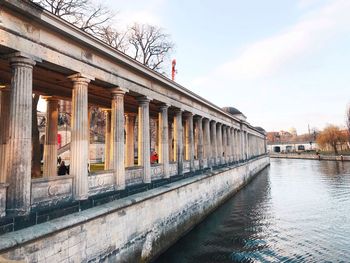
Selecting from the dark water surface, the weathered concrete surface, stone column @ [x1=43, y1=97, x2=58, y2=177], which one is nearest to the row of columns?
stone column @ [x1=43, y1=97, x2=58, y2=177]

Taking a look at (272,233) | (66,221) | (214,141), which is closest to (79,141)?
(66,221)

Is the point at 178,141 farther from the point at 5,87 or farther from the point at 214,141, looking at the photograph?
the point at 5,87

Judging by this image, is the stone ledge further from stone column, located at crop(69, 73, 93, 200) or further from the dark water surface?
the dark water surface

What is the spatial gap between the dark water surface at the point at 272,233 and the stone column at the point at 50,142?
20.6ft

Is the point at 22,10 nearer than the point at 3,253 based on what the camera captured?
No

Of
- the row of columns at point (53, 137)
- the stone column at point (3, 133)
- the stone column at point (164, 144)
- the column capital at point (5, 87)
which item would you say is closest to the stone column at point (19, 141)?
the row of columns at point (53, 137)

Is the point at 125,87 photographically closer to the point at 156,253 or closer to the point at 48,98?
the point at 48,98

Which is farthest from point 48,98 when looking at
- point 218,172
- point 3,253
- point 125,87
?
point 218,172

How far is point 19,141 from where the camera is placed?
6.77m

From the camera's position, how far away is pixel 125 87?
11.4 meters

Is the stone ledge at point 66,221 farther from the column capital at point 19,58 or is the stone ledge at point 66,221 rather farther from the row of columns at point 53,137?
the column capital at point 19,58

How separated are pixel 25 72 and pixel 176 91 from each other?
10.4m

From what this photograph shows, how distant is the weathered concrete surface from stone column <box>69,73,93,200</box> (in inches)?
42.6

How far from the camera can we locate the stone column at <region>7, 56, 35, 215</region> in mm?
6641
